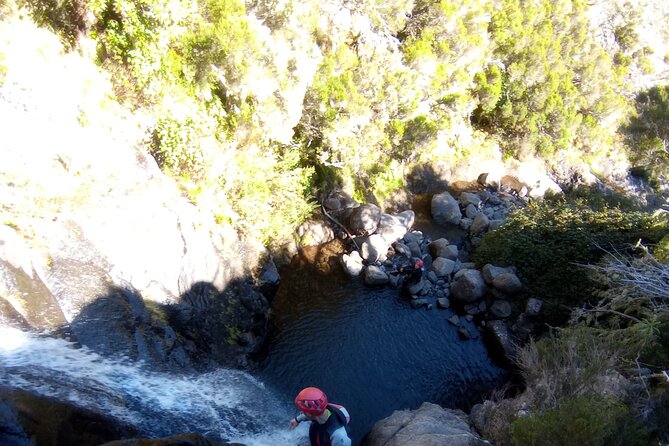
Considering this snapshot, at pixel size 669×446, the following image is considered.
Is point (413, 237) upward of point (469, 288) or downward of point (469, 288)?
upward

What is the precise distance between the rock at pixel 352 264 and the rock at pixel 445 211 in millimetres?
5512

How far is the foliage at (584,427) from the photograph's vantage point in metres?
5.79

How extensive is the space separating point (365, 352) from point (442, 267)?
5061 millimetres

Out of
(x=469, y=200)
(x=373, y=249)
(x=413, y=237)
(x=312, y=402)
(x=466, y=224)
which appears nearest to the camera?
(x=312, y=402)

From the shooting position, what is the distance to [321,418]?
741cm

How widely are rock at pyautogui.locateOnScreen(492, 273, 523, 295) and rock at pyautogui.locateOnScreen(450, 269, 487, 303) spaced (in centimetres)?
51

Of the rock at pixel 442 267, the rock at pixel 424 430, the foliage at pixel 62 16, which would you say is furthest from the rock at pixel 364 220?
the foliage at pixel 62 16

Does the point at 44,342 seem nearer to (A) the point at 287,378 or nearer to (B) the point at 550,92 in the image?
(A) the point at 287,378

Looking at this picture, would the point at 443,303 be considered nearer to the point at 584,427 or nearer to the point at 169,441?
the point at 584,427

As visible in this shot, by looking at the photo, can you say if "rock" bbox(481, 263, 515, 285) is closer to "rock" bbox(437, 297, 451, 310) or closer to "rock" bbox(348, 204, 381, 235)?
→ "rock" bbox(437, 297, 451, 310)

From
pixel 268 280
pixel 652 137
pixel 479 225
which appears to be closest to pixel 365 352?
pixel 268 280

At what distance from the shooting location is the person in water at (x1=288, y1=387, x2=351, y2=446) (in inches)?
285

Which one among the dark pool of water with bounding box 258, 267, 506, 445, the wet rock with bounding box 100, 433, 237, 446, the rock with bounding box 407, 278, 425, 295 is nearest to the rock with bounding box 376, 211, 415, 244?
the rock with bounding box 407, 278, 425, 295

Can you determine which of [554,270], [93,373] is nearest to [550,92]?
[554,270]
